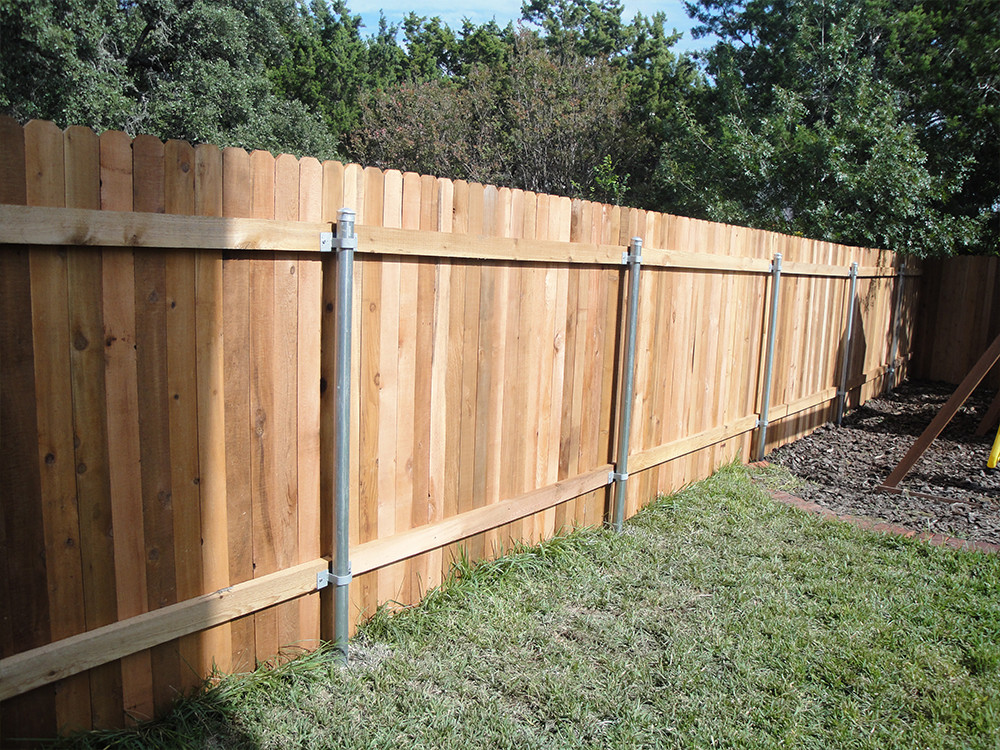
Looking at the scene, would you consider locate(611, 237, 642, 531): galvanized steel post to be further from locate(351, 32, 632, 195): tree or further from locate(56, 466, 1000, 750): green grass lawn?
locate(351, 32, 632, 195): tree

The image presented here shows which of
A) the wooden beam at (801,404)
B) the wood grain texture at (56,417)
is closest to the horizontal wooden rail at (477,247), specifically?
the wood grain texture at (56,417)

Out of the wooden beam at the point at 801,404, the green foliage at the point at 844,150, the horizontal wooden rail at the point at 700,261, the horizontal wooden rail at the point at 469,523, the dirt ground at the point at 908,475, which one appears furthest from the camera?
the green foliage at the point at 844,150

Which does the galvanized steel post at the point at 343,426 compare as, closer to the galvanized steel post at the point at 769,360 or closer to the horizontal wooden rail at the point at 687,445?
the horizontal wooden rail at the point at 687,445

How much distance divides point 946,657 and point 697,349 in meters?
2.69

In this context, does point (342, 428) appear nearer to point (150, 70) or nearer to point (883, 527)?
point (883, 527)

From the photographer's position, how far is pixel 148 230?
96.7 inches

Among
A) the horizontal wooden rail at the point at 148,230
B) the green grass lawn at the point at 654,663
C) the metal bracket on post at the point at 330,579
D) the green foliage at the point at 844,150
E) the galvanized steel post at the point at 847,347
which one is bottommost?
the green grass lawn at the point at 654,663

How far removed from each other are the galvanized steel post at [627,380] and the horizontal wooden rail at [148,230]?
226 cm

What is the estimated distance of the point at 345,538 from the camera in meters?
3.13

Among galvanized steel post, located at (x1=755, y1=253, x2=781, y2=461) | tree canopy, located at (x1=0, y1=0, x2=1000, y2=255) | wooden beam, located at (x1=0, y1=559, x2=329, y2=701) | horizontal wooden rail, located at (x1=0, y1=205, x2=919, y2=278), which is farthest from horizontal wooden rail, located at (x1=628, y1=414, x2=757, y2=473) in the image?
tree canopy, located at (x1=0, y1=0, x2=1000, y2=255)

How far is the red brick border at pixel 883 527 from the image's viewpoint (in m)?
4.79

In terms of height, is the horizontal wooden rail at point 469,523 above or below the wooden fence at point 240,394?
below

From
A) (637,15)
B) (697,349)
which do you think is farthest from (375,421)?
(637,15)

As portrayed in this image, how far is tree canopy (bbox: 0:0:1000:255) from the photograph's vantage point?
41.9 feet
